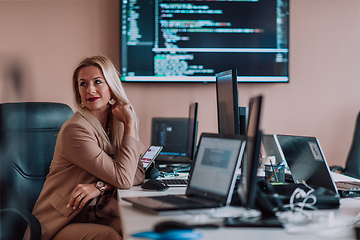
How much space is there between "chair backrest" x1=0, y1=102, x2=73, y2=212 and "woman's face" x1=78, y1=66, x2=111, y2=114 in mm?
302

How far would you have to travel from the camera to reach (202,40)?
2.85 meters

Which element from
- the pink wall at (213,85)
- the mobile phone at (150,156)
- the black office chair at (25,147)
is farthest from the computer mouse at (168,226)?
the pink wall at (213,85)

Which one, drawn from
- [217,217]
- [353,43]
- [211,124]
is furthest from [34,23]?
[353,43]

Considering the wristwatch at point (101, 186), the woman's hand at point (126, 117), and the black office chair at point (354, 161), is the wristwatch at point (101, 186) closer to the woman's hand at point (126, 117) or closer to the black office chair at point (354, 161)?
the woman's hand at point (126, 117)

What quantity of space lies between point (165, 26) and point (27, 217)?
79.4 inches

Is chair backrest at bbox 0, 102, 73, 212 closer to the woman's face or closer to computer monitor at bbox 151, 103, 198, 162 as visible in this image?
the woman's face

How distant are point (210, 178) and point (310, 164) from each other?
1.49ft

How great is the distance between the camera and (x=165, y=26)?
2812mm

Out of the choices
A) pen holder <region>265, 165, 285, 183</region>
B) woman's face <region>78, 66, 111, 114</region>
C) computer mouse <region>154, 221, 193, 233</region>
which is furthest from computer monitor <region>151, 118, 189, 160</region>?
computer mouse <region>154, 221, 193, 233</region>

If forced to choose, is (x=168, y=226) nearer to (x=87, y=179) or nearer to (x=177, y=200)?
(x=177, y=200)

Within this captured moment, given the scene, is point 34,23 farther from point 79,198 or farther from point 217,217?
point 217,217

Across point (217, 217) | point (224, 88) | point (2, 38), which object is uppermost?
point (2, 38)

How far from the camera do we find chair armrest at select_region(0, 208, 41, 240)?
122 cm

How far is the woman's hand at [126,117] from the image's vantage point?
1.49 m
